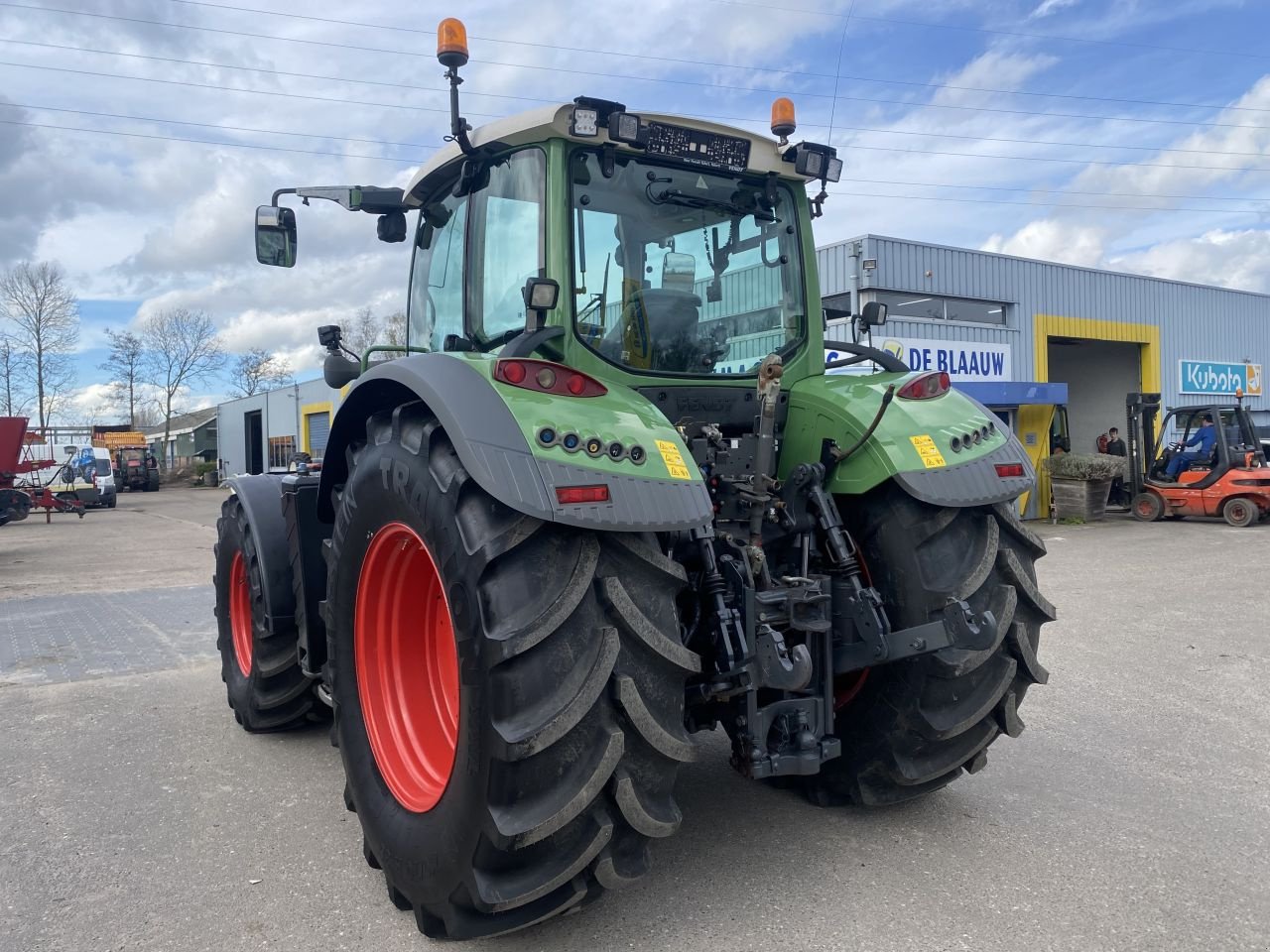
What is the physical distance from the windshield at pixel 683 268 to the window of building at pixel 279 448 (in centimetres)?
3664

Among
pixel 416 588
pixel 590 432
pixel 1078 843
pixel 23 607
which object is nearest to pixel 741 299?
pixel 590 432

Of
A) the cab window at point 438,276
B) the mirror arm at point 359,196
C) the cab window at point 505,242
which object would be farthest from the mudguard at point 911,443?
the mirror arm at point 359,196

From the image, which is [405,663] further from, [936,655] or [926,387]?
[926,387]

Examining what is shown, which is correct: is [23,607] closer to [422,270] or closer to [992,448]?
[422,270]

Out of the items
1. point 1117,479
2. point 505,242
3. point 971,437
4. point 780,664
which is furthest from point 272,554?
point 1117,479

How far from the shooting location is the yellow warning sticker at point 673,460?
2.58 meters

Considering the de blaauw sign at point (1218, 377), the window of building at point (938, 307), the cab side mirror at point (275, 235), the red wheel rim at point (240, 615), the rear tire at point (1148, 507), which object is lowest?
the rear tire at point (1148, 507)

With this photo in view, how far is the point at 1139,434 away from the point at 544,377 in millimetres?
18056

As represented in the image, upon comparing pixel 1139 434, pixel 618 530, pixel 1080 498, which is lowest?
pixel 1080 498

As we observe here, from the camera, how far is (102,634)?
7516 millimetres

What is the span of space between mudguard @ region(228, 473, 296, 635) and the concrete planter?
1563cm

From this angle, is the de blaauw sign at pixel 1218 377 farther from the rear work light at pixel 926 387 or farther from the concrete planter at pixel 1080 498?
the rear work light at pixel 926 387

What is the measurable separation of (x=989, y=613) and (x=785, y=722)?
0.71 meters

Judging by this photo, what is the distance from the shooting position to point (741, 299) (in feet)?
12.1
